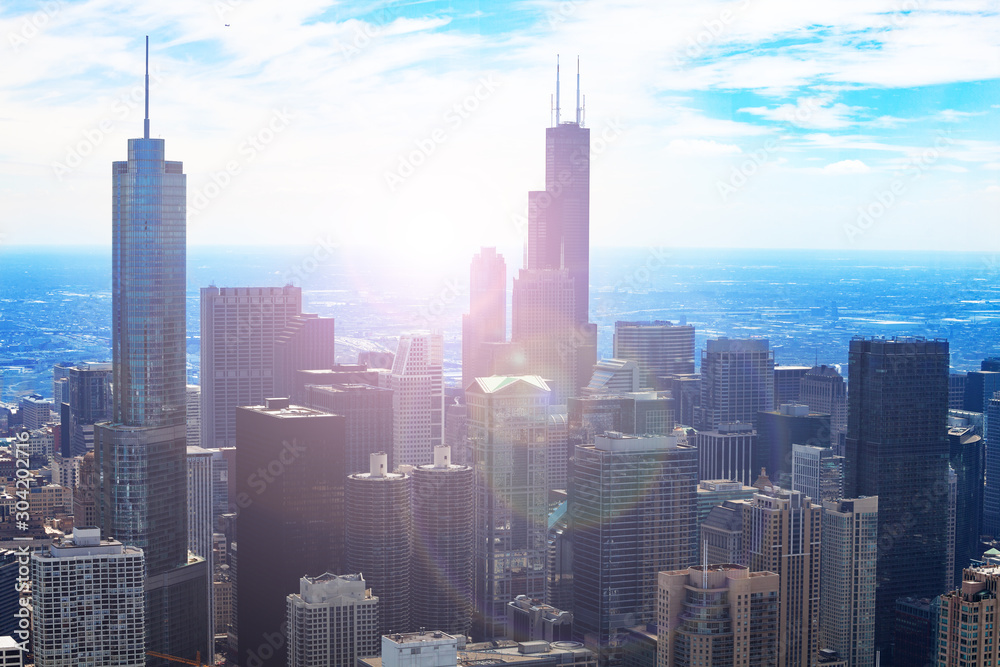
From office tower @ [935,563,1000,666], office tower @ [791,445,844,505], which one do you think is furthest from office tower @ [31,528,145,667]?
office tower @ [791,445,844,505]

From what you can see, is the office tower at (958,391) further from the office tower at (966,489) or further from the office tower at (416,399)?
the office tower at (416,399)

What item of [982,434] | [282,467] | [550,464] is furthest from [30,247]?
[982,434]


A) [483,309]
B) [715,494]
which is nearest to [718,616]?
[715,494]

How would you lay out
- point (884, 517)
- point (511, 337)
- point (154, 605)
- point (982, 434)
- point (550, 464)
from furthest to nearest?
point (511, 337) < point (982, 434) < point (550, 464) < point (884, 517) < point (154, 605)

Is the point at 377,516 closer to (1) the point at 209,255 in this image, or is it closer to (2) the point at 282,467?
(2) the point at 282,467

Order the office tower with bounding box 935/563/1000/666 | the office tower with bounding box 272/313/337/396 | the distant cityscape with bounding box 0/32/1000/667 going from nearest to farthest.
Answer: the office tower with bounding box 935/563/1000/666, the distant cityscape with bounding box 0/32/1000/667, the office tower with bounding box 272/313/337/396

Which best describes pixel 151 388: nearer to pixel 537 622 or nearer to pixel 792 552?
pixel 537 622

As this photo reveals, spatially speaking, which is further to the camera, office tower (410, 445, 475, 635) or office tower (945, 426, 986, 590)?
office tower (945, 426, 986, 590)

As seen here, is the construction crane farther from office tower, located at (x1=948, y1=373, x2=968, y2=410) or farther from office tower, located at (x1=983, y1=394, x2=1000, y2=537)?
office tower, located at (x1=948, y1=373, x2=968, y2=410)
